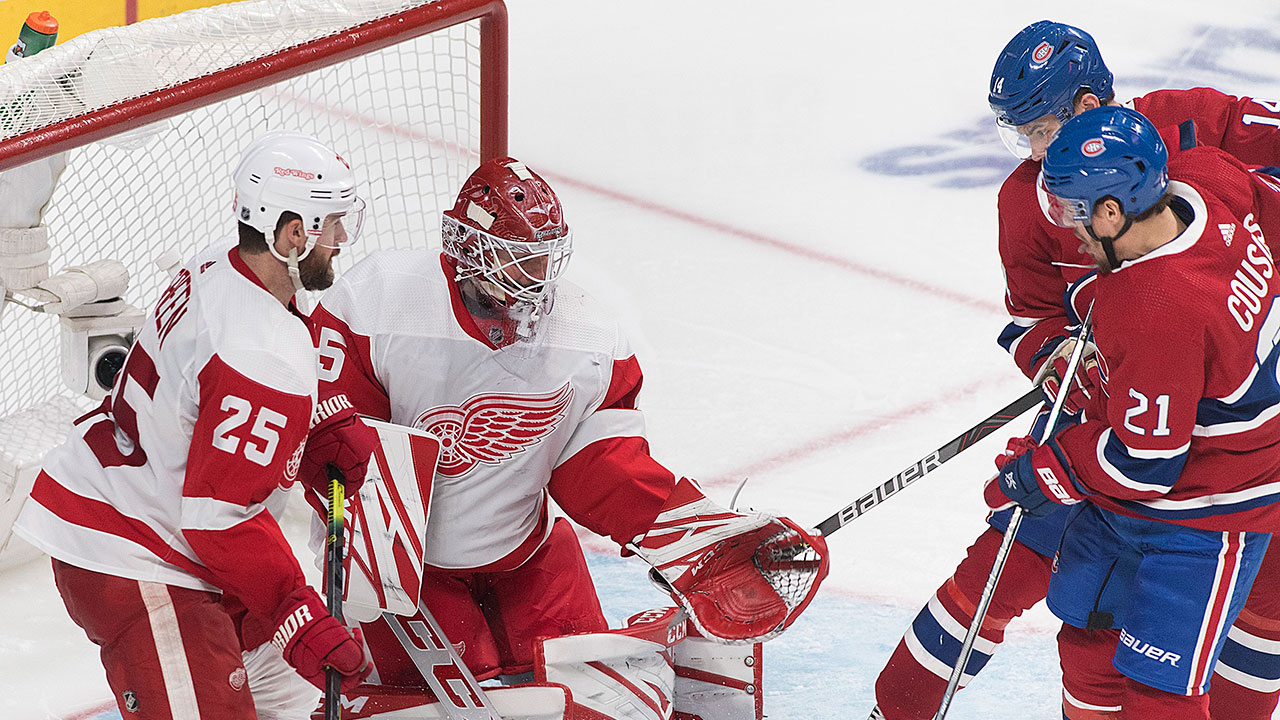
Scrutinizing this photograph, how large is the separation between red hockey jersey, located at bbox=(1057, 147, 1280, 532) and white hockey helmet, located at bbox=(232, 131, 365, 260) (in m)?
1.07

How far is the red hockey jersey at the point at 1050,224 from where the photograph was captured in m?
2.45

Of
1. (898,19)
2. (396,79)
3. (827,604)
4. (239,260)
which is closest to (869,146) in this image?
(898,19)

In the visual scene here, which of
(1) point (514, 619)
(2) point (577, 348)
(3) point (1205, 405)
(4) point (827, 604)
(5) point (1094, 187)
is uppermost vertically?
(5) point (1094, 187)

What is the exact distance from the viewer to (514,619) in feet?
7.79

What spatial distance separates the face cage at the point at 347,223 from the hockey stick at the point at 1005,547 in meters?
1.11

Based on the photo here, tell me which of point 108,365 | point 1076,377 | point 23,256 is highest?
point 1076,377

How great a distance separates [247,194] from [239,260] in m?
0.09

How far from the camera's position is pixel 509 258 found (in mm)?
2113

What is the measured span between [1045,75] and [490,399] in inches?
40.6

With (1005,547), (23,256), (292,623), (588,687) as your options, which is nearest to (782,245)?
(1005,547)

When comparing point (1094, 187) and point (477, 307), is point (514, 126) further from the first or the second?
point (1094, 187)

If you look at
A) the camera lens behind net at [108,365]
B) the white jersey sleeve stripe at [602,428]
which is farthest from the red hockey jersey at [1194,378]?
the camera lens behind net at [108,365]

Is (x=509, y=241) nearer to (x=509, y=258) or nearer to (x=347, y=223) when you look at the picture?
(x=509, y=258)

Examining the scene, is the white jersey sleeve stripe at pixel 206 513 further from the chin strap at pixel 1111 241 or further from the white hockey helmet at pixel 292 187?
the chin strap at pixel 1111 241
